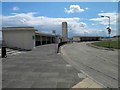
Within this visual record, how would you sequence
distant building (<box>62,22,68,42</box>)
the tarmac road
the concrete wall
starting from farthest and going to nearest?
Result: distant building (<box>62,22,68,42</box>), the concrete wall, the tarmac road

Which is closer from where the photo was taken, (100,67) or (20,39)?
(100,67)

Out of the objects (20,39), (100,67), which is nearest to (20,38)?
(20,39)

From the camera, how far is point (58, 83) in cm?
1071

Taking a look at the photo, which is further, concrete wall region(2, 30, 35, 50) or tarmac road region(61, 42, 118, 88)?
concrete wall region(2, 30, 35, 50)

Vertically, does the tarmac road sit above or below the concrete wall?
below

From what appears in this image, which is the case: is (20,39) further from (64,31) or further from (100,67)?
(64,31)

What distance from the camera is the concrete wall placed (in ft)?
125

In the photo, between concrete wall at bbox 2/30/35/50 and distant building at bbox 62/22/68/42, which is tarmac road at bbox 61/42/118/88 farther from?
distant building at bbox 62/22/68/42

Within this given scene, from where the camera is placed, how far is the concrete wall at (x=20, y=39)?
3803 cm

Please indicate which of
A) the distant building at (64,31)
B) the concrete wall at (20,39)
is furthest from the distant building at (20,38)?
the distant building at (64,31)

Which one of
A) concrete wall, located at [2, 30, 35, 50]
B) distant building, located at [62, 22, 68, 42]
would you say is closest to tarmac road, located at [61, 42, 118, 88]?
concrete wall, located at [2, 30, 35, 50]

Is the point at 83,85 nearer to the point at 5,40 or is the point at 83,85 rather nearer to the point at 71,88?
the point at 71,88

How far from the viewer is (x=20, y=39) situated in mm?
38094

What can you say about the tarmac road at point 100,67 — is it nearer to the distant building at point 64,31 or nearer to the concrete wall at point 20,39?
the concrete wall at point 20,39
